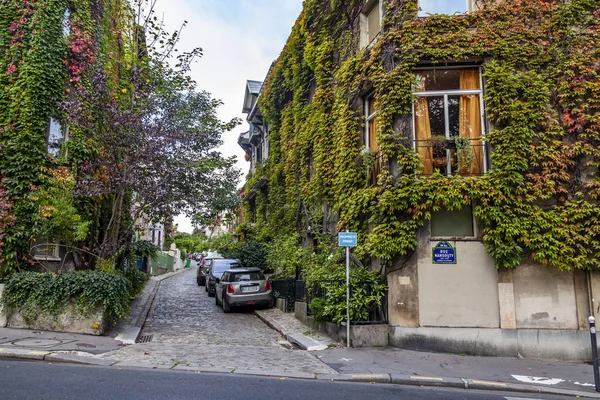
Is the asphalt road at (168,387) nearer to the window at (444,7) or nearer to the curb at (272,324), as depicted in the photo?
the curb at (272,324)

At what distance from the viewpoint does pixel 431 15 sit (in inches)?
430

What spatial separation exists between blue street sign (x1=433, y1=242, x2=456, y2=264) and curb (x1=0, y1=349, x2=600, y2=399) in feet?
10.1

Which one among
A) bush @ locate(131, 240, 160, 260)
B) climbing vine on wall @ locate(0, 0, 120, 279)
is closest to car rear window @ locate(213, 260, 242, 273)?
bush @ locate(131, 240, 160, 260)

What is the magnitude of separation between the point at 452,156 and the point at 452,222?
157cm

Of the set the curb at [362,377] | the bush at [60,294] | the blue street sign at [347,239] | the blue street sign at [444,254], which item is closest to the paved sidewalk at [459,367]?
the curb at [362,377]

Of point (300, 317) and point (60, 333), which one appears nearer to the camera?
point (60, 333)

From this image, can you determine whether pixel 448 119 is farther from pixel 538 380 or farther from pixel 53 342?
pixel 53 342

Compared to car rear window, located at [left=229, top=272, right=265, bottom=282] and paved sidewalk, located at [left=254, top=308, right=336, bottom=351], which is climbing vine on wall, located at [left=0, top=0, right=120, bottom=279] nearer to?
car rear window, located at [left=229, top=272, right=265, bottom=282]

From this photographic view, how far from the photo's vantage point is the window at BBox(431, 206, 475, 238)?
405 inches

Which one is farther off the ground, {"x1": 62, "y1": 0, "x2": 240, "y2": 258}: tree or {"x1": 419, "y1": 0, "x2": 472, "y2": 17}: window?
{"x1": 419, "y1": 0, "x2": 472, "y2": 17}: window

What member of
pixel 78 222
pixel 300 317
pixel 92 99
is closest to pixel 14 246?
pixel 78 222

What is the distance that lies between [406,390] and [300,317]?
269 inches

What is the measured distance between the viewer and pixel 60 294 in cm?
1046

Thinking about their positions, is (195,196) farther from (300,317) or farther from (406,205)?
(406,205)
